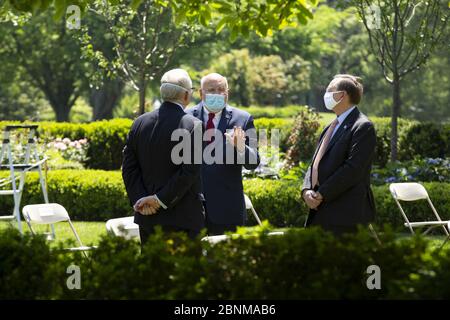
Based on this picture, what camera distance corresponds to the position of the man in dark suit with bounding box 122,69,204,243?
5.85 metres

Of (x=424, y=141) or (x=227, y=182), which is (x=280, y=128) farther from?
(x=227, y=182)

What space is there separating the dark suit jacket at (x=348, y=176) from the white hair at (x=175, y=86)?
3.93ft

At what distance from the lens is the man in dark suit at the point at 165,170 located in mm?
5852

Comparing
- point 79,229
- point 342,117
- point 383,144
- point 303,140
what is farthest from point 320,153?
point 383,144

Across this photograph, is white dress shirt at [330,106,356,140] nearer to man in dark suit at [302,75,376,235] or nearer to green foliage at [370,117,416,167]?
man in dark suit at [302,75,376,235]

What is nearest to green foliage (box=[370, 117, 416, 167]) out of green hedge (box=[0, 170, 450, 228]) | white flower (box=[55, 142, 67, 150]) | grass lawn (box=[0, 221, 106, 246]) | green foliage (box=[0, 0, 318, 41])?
green hedge (box=[0, 170, 450, 228])

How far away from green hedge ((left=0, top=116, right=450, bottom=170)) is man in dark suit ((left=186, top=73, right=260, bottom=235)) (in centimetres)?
947

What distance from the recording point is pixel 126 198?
12117mm

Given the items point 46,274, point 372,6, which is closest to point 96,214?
point 372,6

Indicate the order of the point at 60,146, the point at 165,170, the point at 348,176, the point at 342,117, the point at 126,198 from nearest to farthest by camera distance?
the point at 165,170 → the point at 348,176 → the point at 342,117 → the point at 126,198 → the point at 60,146

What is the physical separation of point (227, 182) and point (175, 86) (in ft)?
3.63

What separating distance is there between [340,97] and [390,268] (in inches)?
92.2

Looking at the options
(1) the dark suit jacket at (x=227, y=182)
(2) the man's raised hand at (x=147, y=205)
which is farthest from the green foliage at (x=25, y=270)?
(1) the dark suit jacket at (x=227, y=182)

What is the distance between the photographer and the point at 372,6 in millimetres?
14336
